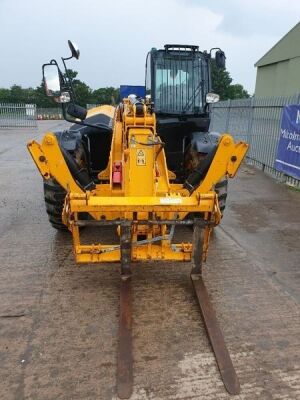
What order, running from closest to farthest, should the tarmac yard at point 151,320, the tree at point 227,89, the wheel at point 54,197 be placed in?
the tarmac yard at point 151,320 → the wheel at point 54,197 → the tree at point 227,89

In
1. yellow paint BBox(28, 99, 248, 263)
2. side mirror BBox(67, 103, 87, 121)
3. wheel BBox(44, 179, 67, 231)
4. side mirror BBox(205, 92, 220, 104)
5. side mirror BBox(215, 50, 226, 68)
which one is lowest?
wheel BBox(44, 179, 67, 231)

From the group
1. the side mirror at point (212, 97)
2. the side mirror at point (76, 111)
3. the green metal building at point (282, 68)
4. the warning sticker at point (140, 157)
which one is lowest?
the warning sticker at point (140, 157)

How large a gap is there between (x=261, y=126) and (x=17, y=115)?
2104cm

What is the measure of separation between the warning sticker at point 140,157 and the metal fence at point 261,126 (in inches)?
214

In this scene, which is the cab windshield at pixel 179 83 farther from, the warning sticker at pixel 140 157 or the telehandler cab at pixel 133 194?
the warning sticker at pixel 140 157

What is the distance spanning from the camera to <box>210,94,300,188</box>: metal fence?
9.01 m

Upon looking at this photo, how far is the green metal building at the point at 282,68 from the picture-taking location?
27.3 m

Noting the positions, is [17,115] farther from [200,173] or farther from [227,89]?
[227,89]

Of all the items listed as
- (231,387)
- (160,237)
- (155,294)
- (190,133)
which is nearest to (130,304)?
(155,294)

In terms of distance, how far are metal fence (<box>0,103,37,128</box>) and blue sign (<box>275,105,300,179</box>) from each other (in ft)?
69.8

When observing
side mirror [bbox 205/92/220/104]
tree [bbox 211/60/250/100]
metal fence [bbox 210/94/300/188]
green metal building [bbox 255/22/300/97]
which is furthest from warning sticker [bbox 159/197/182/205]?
tree [bbox 211/60/250/100]

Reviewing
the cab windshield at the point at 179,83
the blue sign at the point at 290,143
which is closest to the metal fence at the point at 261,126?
the blue sign at the point at 290,143

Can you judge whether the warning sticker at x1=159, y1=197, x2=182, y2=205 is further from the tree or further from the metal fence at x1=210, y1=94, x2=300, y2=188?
the tree

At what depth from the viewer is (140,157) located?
12.1 feet
